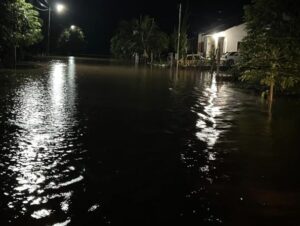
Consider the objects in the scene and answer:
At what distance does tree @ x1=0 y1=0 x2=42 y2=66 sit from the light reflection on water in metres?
14.6

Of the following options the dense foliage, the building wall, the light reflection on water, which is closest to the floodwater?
the light reflection on water

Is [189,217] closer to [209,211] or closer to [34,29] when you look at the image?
[209,211]

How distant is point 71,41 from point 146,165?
80.6 meters

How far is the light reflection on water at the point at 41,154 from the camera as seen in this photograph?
550cm

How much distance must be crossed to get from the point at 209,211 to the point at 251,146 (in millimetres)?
3644

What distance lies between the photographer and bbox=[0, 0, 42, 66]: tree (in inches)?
1045

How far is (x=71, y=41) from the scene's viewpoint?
85.1 metres

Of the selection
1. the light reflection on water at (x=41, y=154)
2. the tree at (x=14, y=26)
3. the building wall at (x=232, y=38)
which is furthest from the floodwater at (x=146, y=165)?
the building wall at (x=232, y=38)

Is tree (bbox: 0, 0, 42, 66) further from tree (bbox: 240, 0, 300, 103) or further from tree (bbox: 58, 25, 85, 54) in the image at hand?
tree (bbox: 58, 25, 85, 54)

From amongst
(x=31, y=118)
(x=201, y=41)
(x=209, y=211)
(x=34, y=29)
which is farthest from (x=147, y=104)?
(x=201, y=41)

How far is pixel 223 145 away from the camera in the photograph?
340 inches

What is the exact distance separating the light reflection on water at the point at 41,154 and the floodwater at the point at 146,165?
0.02 meters

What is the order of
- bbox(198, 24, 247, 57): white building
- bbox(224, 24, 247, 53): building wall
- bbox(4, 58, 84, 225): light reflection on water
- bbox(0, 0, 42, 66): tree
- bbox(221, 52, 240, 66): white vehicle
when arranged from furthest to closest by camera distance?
1. bbox(224, 24, 247, 53): building wall
2. bbox(198, 24, 247, 57): white building
3. bbox(221, 52, 240, 66): white vehicle
4. bbox(0, 0, 42, 66): tree
5. bbox(4, 58, 84, 225): light reflection on water

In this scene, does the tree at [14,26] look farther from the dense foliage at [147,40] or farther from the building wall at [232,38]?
the dense foliage at [147,40]
